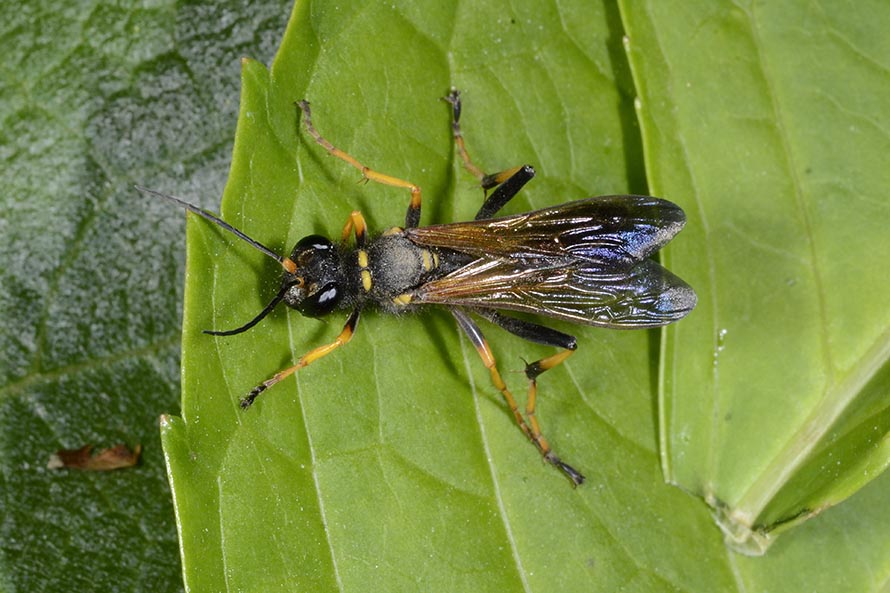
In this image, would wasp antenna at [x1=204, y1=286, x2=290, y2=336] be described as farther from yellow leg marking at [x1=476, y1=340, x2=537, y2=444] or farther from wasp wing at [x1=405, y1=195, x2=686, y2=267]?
yellow leg marking at [x1=476, y1=340, x2=537, y2=444]

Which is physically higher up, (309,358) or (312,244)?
(312,244)

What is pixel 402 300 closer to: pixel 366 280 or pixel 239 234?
pixel 366 280

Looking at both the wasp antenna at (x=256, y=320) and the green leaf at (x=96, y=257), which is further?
the green leaf at (x=96, y=257)

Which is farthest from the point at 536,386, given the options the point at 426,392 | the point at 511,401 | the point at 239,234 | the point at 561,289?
the point at 239,234

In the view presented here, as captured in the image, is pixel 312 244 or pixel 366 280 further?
pixel 366 280

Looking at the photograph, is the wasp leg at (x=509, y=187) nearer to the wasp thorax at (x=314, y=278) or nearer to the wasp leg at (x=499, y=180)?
the wasp leg at (x=499, y=180)

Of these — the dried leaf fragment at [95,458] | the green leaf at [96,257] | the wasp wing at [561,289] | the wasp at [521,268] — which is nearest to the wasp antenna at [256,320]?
the wasp at [521,268]

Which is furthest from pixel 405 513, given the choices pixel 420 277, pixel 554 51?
pixel 554 51
